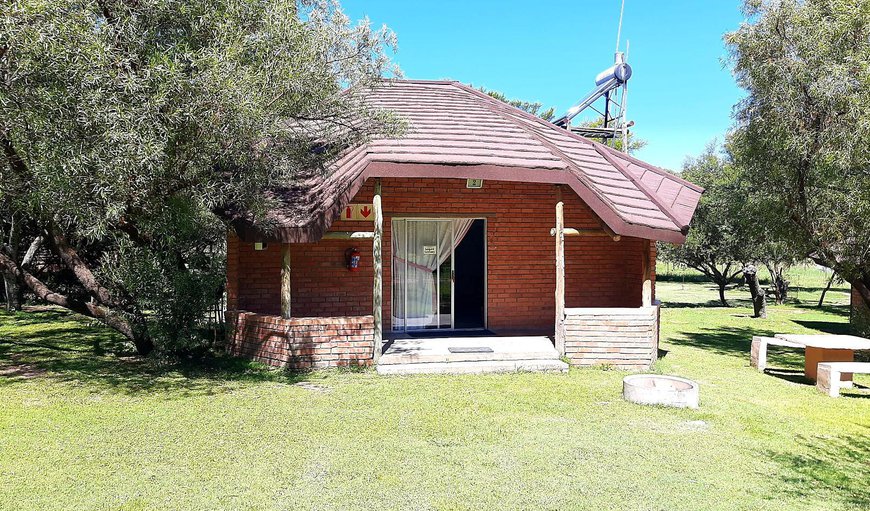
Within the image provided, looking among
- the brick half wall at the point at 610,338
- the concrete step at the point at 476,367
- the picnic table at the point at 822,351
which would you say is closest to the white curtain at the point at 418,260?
the concrete step at the point at 476,367

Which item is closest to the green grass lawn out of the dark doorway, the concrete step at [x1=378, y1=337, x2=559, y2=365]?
the concrete step at [x1=378, y1=337, x2=559, y2=365]

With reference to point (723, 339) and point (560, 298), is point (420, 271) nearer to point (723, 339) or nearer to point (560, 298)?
point (560, 298)

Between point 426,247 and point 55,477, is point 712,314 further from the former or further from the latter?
point 55,477

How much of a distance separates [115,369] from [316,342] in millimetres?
3212

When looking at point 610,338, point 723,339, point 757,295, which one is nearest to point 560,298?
point 610,338

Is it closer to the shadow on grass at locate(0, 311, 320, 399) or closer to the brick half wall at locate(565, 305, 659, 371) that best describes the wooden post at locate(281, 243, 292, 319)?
the shadow on grass at locate(0, 311, 320, 399)

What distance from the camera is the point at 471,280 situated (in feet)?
44.3

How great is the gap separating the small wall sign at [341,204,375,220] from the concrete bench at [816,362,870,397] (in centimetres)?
791

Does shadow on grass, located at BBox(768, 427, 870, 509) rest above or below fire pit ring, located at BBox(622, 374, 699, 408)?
below

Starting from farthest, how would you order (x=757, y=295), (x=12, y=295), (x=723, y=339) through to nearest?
(x=757, y=295) → (x=12, y=295) → (x=723, y=339)

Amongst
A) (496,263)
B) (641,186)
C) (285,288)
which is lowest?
(285,288)

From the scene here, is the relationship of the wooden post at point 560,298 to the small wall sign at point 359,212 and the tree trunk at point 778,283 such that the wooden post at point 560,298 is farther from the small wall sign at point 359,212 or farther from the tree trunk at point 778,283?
the tree trunk at point 778,283

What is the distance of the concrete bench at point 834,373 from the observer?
922cm

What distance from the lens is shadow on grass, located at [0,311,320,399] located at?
8.95 m
